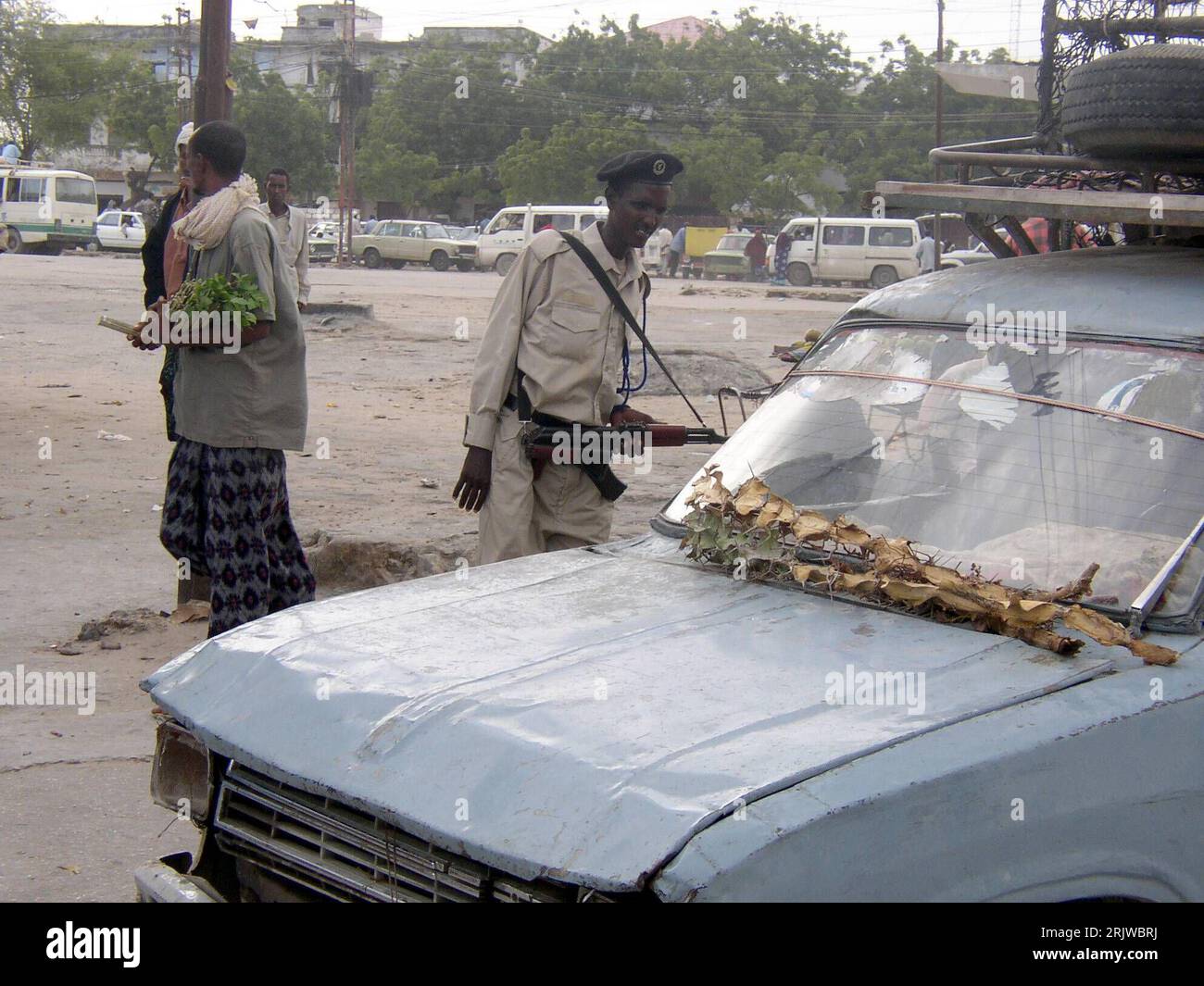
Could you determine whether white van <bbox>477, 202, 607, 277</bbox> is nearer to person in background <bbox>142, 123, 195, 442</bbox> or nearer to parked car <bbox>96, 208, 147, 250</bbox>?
parked car <bbox>96, 208, 147, 250</bbox>

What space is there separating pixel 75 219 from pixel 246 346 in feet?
129

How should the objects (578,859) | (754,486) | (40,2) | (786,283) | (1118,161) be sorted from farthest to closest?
(40,2) < (786,283) < (1118,161) < (754,486) < (578,859)

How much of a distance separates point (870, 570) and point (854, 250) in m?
34.9

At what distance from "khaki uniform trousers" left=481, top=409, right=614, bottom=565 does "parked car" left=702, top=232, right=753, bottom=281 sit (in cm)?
3613

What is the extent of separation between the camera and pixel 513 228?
1570 inches

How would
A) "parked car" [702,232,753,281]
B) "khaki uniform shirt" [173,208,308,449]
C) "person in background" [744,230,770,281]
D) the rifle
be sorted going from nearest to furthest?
the rifle → "khaki uniform shirt" [173,208,308,449] → "parked car" [702,232,753,281] → "person in background" [744,230,770,281]

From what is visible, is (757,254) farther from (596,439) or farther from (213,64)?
(596,439)

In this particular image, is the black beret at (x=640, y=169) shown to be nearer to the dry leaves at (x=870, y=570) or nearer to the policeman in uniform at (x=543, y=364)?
the policeman in uniform at (x=543, y=364)

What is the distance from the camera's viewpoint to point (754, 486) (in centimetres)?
316

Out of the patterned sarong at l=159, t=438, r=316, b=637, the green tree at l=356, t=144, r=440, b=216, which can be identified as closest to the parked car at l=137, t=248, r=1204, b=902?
the patterned sarong at l=159, t=438, r=316, b=637

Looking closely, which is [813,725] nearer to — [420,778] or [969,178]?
[420,778]

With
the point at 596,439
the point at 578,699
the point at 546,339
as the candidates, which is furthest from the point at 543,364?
the point at 578,699

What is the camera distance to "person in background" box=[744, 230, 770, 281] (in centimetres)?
3991
